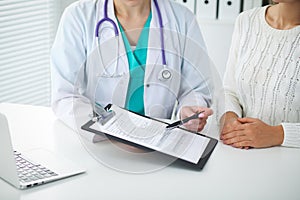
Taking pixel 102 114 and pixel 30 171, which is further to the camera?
pixel 102 114

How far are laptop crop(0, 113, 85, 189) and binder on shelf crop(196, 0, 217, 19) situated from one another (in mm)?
1529

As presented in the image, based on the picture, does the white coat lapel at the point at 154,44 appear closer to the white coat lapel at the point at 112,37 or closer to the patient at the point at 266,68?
the white coat lapel at the point at 112,37

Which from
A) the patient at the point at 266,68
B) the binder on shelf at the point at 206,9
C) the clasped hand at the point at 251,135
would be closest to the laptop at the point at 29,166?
the clasped hand at the point at 251,135

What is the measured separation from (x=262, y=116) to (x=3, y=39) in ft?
4.40

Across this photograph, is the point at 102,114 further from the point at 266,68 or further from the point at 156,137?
the point at 266,68

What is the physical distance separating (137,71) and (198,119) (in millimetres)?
286

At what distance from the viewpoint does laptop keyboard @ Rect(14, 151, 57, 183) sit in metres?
1.15

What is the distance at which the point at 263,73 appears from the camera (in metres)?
1.70

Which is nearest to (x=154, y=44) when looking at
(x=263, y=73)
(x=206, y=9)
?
(x=263, y=73)

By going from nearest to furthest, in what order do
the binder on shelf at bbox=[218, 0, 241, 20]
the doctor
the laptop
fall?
1. the laptop
2. the doctor
3. the binder on shelf at bbox=[218, 0, 241, 20]

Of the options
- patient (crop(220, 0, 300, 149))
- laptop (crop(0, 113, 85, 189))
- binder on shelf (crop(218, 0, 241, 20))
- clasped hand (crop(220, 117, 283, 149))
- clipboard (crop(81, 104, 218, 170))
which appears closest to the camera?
laptop (crop(0, 113, 85, 189))

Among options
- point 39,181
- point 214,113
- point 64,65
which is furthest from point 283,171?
point 64,65

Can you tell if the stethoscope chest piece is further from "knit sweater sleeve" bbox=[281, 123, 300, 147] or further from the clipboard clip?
"knit sweater sleeve" bbox=[281, 123, 300, 147]

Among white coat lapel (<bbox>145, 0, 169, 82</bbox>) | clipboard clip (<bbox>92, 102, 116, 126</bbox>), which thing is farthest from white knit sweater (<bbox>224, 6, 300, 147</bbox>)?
clipboard clip (<bbox>92, 102, 116, 126</bbox>)
